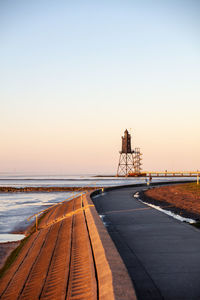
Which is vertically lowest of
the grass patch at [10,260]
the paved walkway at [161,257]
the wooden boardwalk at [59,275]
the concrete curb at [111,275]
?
the grass patch at [10,260]

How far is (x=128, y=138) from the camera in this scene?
124 metres

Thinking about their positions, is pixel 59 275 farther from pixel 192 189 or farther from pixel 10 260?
pixel 192 189

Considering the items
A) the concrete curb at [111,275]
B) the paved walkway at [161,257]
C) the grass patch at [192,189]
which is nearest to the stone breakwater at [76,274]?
the concrete curb at [111,275]

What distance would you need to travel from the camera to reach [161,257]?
6.61 metres

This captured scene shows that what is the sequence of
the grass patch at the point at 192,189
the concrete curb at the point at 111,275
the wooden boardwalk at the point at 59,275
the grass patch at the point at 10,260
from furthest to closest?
the grass patch at the point at 192,189 → the grass patch at the point at 10,260 → the wooden boardwalk at the point at 59,275 → the concrete curb at the point at 111,275

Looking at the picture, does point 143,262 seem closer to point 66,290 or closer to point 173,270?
point 173,270

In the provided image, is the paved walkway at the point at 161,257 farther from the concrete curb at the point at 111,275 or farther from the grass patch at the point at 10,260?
the grass patch at the point at 10,260

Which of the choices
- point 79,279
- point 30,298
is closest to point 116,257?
point 79,279

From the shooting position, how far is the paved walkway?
478 centimetres

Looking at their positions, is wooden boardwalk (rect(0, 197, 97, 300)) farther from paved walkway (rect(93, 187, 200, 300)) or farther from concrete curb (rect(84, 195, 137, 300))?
paved walkway (rect(93, 187, 200, 300))

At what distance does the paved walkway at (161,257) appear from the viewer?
15.7 feet

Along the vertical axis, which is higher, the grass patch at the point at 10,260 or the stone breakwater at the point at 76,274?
the stone breakwater at the point at 76,274

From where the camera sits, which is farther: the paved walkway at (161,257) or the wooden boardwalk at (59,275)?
the wooden boardwalk at (59,275)

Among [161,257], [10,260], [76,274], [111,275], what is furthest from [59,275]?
[10,260]
